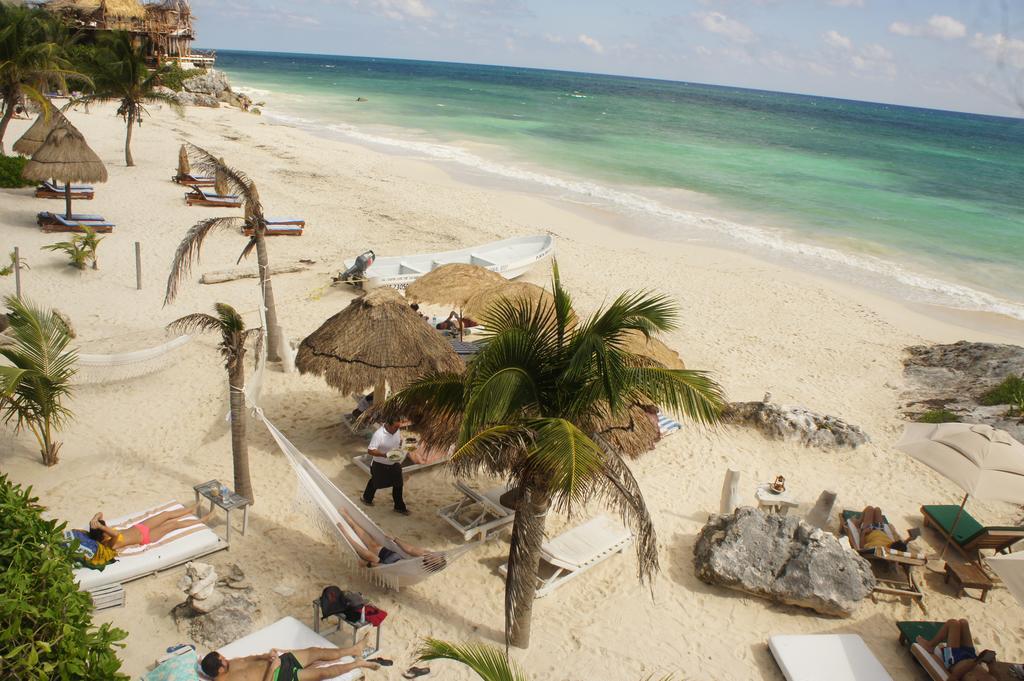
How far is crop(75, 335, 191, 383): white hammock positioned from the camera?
8.03 metres

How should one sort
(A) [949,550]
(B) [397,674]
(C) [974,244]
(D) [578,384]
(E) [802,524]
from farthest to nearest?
(C) [974,244] < (A) [949,550] < (E) [802,524] < (B) [397,674] < (D) [578,384]

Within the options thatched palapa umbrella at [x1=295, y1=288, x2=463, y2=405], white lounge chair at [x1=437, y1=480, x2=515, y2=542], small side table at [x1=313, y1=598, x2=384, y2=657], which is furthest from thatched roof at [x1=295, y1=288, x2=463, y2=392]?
small side table at [x1=313, y1=598, x2=384, y2=657]

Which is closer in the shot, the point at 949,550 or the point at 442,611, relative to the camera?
the point at 442,611

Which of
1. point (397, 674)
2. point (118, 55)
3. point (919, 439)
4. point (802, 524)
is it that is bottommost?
point (397, 674)

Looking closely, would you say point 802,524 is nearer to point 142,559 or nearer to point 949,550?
point 949,550

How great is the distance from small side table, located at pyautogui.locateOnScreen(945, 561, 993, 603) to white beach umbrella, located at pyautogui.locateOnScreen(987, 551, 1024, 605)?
1326 mm

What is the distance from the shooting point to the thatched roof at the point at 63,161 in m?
13.4

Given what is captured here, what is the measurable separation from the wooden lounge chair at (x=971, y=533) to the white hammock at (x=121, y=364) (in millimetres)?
8917

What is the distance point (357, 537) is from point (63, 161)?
462 inches

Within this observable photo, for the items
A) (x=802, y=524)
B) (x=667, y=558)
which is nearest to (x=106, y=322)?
(x=667, y=558)

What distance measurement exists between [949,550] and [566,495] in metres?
5.25

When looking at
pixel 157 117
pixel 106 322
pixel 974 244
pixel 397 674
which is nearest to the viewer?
pixel 397 674

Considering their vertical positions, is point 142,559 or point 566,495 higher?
point 566,495

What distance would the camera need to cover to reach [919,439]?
706cm
